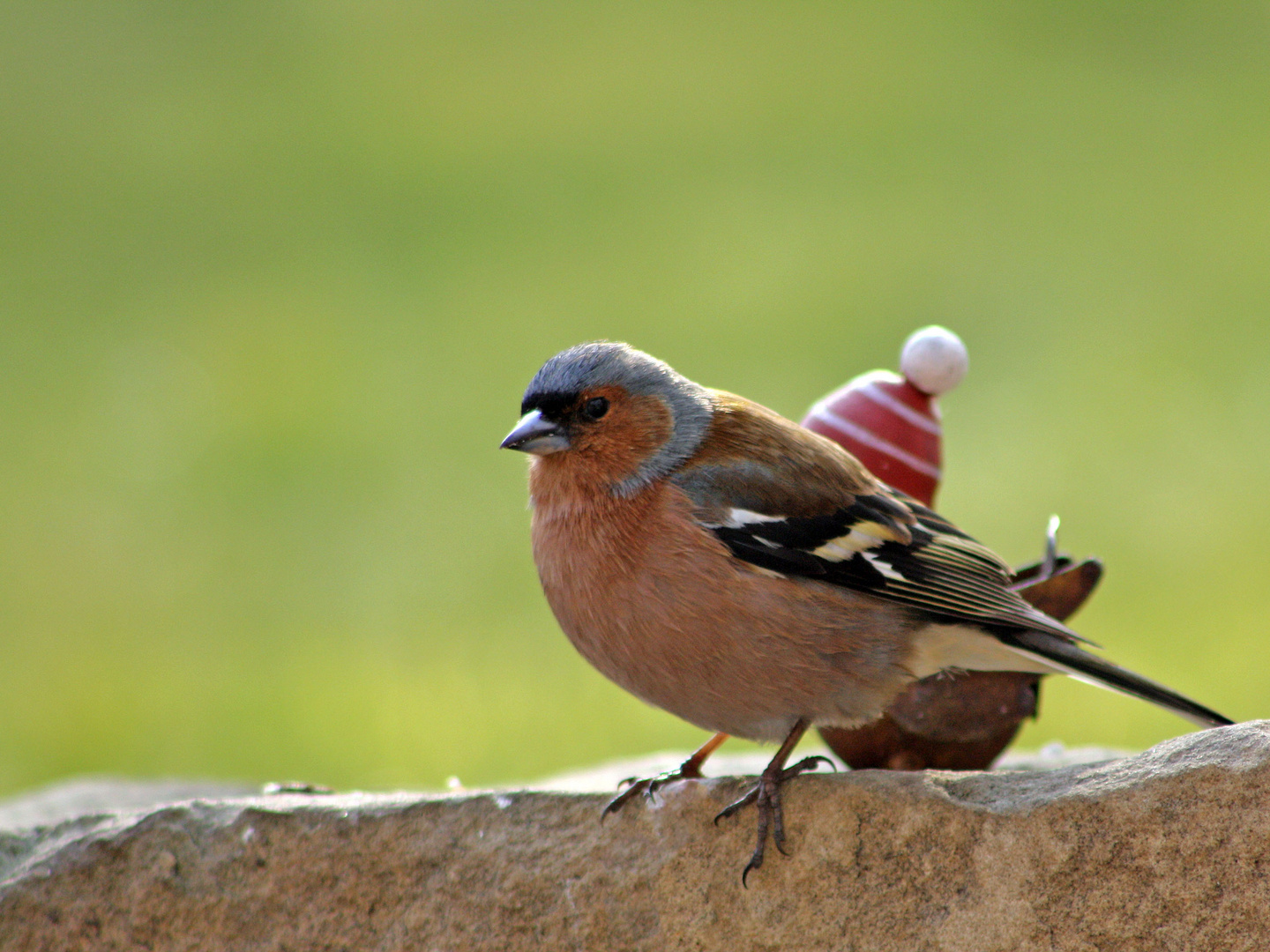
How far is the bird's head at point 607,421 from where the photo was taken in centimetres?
272

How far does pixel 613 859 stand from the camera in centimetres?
248

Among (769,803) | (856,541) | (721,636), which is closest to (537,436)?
(721,636)

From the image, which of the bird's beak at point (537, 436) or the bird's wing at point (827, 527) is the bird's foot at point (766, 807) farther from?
the bird's beak at point (537, 436)

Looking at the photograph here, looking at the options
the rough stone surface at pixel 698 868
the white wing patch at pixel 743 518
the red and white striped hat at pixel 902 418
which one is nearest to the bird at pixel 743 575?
the white wing patch at pixel 743 518

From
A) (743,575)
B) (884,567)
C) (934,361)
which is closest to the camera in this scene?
(743,575)

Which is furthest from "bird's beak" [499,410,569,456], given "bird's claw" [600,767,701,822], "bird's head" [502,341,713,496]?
"bird's claw" [600,767,701,822]

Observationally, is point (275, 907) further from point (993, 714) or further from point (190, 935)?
point (993, 714)

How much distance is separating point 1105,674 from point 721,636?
0.86m

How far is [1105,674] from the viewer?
2.70 metres

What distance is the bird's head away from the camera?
8.91 ft

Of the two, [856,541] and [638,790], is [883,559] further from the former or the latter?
[638,790]

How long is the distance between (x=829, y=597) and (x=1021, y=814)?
0.56 m

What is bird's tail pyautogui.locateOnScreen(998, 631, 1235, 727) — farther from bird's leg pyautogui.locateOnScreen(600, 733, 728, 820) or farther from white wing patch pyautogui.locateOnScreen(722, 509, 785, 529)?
bird's leg pyautogui.locateOnScreen(600, 733, 728, 820)

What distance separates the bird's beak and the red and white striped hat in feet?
2.58
